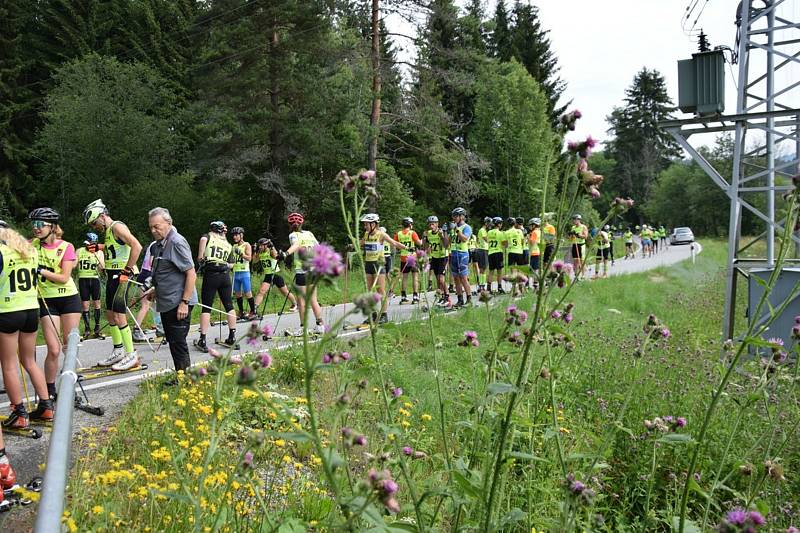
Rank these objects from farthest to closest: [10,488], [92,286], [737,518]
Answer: [92,286], [10,488], [737,518]

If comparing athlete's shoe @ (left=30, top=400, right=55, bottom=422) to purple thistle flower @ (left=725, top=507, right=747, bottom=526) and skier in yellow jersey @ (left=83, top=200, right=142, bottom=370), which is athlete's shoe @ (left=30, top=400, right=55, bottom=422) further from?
purple thistle flower @ (left=725, top=507, right=747, bottom=526)

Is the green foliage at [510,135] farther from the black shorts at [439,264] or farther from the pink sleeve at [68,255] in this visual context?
the pink sleeve at [68,255]

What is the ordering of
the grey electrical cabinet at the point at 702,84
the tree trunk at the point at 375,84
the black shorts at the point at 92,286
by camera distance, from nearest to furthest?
the grey electrical cabinet at the point at 702,84 → the black shorts at the point at 92,286 → the tree trunk at the point at 375,84

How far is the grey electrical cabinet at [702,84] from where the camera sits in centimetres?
848

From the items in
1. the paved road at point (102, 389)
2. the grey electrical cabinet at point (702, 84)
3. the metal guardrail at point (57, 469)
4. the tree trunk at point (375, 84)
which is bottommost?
the paved road at point (102, 389)

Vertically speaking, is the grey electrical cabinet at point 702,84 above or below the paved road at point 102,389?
above

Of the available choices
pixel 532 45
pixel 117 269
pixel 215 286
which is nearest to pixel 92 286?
pixel 117 269

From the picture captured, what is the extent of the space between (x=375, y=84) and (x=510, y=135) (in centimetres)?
2287

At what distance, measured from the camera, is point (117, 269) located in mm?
8445

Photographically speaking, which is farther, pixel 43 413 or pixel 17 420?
pixel 43 413

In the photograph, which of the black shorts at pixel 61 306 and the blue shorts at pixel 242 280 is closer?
the black shorts at pixel 61 306

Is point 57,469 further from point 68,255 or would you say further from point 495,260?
point 495,260

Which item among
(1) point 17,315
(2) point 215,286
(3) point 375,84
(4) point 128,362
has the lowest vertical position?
(4) point 128,362

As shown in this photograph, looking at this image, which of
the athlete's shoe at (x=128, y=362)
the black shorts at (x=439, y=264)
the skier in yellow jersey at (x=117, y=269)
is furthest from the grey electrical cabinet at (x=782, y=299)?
the athlete's shoe at (x=128, y=362)
